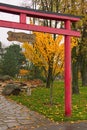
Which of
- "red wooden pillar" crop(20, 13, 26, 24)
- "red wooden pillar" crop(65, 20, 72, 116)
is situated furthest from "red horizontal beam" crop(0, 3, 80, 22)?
"red wooden pillar" crop(65, 20, 72, 116)

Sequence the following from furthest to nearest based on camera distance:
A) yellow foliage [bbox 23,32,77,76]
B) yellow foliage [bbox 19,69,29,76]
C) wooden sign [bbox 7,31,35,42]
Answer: yellow foliage [bbox 19,69,29,76] < yellow foliage [bbox 23,32,77,76] < wooden sign [bbox 7,31,35,42]

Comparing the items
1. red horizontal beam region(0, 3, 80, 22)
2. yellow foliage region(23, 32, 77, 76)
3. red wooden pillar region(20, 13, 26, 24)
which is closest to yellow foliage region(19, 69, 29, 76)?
yellow foliage region(23, 32, 77, 76)

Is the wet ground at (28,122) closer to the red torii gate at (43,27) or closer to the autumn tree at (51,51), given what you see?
the red torii gate at (43,27)

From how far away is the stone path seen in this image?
10.3 m

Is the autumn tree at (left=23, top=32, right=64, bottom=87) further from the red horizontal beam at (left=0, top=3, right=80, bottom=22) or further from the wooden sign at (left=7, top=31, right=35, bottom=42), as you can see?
the wooden sign at (left=7, top=31, right=35, bottom=42)

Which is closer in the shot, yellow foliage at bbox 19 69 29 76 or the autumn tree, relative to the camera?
the autumn tree

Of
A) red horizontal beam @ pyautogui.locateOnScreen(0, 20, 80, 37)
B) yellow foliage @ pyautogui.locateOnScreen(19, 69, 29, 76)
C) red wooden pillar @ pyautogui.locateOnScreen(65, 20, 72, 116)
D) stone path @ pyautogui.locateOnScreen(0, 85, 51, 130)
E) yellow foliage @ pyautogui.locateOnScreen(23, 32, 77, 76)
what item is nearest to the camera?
stone path @ pyautogui.locateOnScreen(0, 85, 51, 130)

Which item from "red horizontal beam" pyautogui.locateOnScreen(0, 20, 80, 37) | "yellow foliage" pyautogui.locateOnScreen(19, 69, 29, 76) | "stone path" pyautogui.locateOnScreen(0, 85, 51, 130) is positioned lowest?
"yellow foliage" pyautogui.locateOnScreen(19, 69, 29, 76)

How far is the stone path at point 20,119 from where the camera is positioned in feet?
33.9

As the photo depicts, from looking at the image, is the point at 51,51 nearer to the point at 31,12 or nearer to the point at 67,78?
the point at 67,78

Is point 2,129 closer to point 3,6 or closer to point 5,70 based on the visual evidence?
point 3,6

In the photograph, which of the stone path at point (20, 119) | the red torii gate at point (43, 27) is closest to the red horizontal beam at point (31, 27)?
the red torii gate at point (43, 27)

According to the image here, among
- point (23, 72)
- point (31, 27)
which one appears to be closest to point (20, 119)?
point (31, 27)

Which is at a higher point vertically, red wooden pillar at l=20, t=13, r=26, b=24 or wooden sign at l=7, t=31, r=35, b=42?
red wooden pillar at l=20, t=13, r=26, b=24
